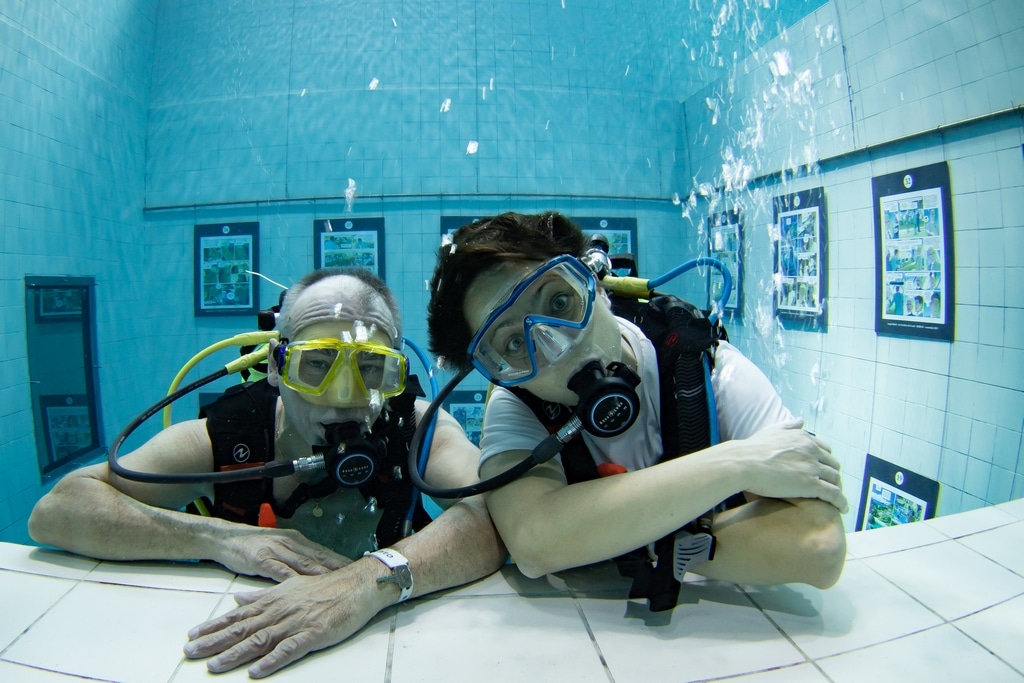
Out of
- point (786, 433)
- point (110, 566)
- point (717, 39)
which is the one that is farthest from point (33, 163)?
point (717, 39)

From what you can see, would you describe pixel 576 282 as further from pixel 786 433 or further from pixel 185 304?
pixel 185 304

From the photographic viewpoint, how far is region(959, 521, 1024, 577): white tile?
130 centimetres

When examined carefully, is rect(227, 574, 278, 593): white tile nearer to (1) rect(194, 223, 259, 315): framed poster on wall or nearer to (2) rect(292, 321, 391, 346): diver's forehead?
(2) rect(292, 321, 391, 346): diver's forehead

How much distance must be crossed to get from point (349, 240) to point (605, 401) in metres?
3.93

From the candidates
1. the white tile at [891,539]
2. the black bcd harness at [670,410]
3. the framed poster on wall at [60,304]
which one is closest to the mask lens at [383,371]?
the black bcd harness at [670,410]

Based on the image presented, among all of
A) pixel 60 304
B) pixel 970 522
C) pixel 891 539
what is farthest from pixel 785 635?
pixel 60 304

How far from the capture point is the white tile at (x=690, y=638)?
90 centimetres

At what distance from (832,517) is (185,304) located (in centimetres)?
493

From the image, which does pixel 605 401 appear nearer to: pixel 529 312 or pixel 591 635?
pixel 529 312

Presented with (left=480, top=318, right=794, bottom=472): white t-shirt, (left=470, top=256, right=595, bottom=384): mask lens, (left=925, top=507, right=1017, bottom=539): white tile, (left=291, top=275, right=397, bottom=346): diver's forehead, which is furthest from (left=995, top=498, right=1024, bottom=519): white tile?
(left=291, top=275, right=397, bottom=346): diver's forehead

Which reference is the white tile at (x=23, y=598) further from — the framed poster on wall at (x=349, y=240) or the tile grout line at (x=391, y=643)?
the framed poster on wall at (x=349, y=240)

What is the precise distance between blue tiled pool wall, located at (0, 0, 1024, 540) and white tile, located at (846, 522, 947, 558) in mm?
1777

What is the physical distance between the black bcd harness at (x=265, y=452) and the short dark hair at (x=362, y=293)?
238 millimetres

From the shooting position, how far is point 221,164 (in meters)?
4.27
